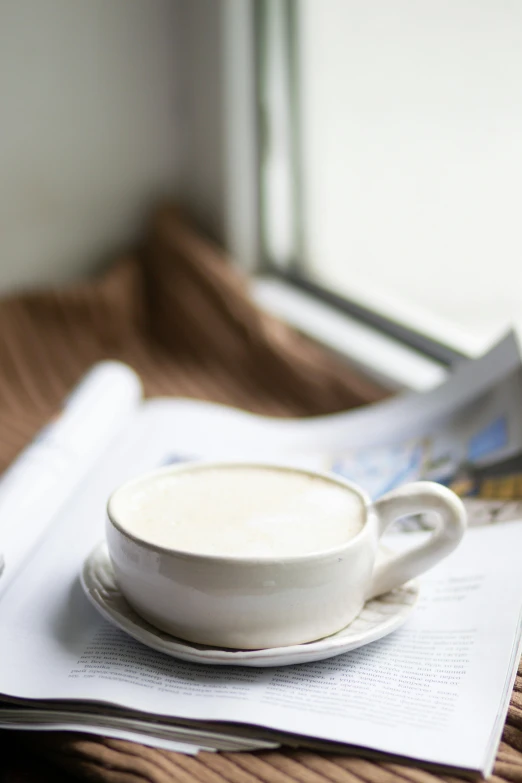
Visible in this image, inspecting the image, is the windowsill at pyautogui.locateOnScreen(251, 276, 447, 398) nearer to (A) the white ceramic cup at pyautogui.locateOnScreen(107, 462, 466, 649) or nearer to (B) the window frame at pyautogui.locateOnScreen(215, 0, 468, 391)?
(B) the window frame at pyautogui.locateOnScreen(215, 0, 468, 391)

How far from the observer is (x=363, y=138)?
100 centimetres

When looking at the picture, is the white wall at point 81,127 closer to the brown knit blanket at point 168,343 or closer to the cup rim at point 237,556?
the brown knit blanket at point 168,343

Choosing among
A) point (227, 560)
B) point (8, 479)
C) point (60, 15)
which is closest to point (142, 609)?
point (227, 560)

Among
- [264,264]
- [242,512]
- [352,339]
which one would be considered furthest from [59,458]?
[264,264]

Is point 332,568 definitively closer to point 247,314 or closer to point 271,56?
point 247,314

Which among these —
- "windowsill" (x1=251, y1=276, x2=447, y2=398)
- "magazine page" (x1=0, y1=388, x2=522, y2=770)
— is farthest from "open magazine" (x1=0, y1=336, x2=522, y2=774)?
"windowsill" (x1=251, y1=276, x2=447, y2=398)

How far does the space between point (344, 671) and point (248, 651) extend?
0.16 feet

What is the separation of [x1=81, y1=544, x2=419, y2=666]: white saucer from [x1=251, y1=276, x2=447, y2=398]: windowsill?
12.7 inches

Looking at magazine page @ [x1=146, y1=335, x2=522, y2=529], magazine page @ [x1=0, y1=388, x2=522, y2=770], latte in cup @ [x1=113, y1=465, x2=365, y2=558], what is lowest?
magazine page @ [x1=146, y1=335, x2=522, y2=529]

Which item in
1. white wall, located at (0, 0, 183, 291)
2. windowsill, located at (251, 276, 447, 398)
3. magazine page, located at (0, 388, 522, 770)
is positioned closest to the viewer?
magazine page, located at (0, 388, 522, 770)

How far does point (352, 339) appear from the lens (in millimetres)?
926

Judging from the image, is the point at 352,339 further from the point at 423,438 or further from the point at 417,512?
the point at 417,512

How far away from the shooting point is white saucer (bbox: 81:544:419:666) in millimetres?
392

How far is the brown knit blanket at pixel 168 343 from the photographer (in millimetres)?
881
